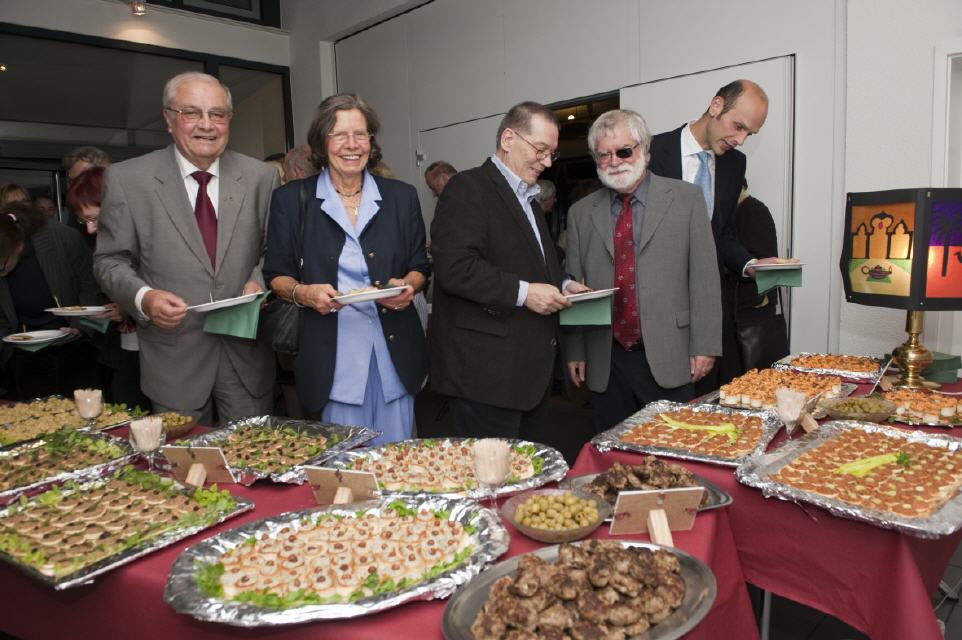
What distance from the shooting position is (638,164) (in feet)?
7.91

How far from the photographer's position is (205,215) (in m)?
2.25

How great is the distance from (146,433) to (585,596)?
120 cm

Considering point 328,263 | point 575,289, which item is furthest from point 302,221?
point 575,289

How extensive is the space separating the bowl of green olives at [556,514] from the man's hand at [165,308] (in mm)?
1155

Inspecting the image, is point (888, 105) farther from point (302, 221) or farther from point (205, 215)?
point (205, 215)

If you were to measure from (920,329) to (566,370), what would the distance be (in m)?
1.22

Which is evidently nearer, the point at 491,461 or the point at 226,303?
the point at 491,461

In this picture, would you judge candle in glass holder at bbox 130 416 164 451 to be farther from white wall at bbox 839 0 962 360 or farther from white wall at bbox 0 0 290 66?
white wall at bbox 0 0 290 66

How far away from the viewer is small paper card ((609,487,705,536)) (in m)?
1.25

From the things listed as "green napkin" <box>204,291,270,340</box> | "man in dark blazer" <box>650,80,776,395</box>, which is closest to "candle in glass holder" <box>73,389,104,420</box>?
"green napkin" <box>204,291,270,340</box>

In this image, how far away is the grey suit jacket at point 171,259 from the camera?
2.19m

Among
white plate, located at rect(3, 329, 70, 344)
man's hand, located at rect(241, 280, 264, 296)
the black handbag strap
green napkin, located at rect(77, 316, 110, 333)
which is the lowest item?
white plate, located at rect(3, 329, 70, 344)

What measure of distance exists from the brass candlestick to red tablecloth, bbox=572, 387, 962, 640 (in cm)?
83

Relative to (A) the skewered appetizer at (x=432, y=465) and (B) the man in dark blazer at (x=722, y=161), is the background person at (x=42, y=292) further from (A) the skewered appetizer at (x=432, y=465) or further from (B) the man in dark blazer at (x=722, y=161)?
(B) the man in dark blazer at (x=722, y=161)
